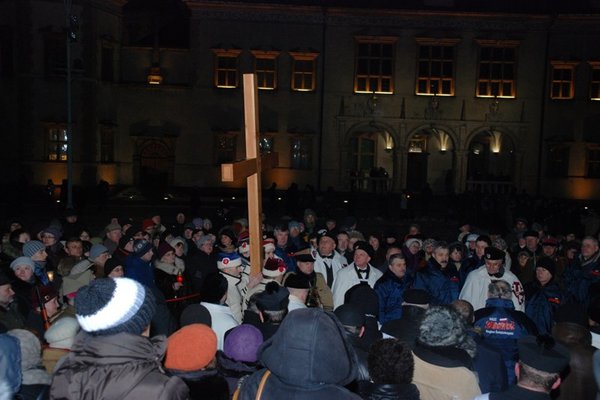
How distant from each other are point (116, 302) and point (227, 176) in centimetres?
326

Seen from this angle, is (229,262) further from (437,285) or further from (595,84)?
(595,84)

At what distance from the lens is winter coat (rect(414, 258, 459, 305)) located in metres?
7.68

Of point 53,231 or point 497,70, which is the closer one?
point 53,231

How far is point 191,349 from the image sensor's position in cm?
348

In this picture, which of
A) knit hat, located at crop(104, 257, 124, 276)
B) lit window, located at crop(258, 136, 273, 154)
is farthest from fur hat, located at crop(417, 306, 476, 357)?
lit window, located at crop(258, 136, 273, 154)

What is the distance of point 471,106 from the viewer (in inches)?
1270

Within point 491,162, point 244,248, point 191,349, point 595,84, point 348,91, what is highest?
point 595,84

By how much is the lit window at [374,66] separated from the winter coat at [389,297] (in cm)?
2540

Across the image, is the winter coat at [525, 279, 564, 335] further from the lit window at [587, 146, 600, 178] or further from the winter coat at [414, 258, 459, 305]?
the lit window at [587, 146, 600, 178]

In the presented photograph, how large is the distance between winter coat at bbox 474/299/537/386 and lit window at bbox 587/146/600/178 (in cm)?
3023

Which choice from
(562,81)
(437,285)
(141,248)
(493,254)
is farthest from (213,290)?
(562,81)

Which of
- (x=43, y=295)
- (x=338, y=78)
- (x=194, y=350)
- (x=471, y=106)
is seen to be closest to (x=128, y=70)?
(x=338, y=78)

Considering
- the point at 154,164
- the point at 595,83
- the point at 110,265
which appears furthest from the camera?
the point at 154,164

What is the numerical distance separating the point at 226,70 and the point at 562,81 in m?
17.9
